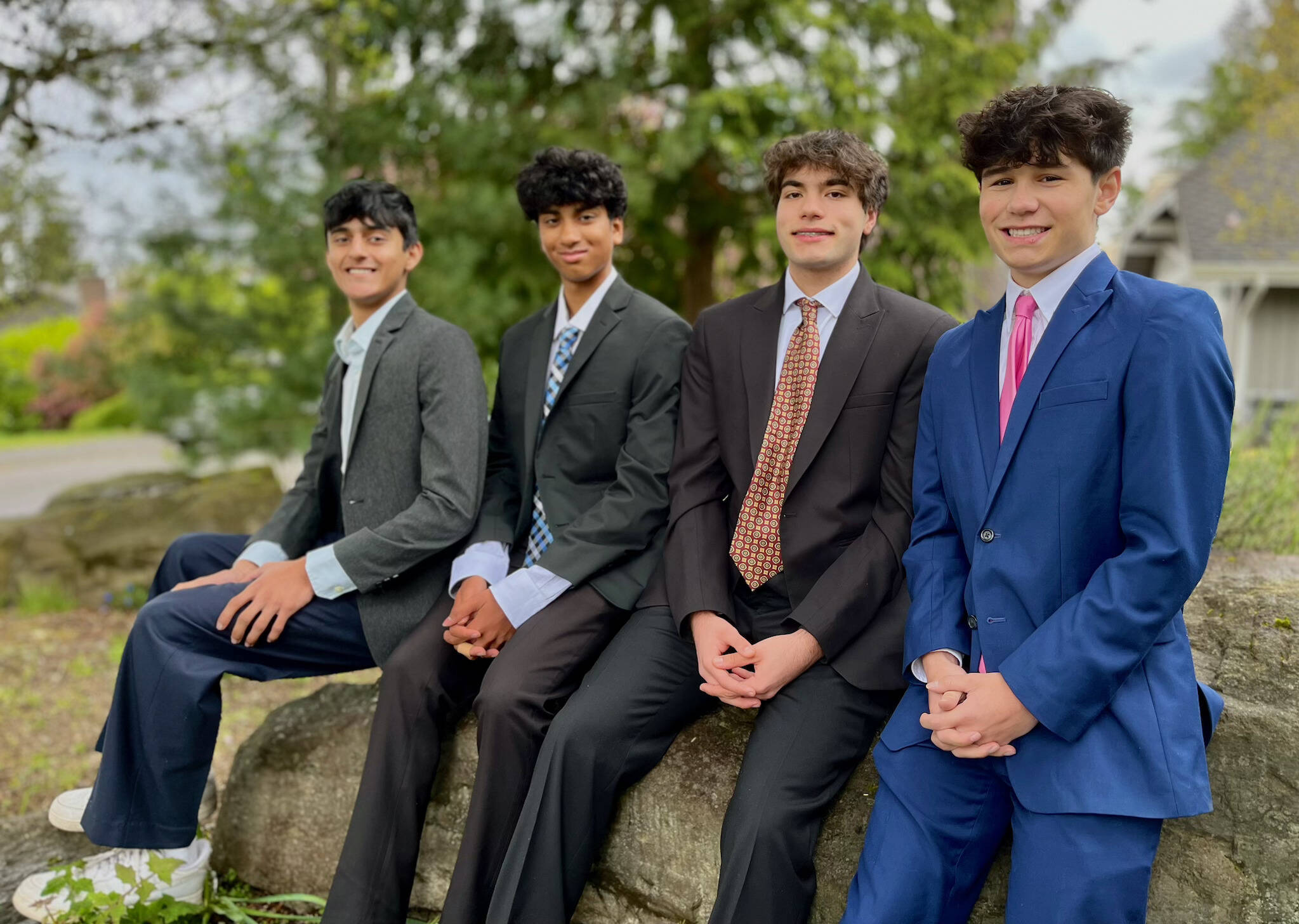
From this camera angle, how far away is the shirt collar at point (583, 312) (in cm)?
310

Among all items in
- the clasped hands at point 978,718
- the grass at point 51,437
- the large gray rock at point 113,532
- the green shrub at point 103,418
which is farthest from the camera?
the green shrub at point 103,418

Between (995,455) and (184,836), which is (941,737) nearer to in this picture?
(995,455)

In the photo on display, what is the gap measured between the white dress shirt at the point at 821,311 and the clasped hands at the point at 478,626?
95 centimetres

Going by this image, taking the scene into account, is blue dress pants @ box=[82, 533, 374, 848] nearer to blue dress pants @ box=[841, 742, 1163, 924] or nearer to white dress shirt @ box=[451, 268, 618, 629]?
white dress shirt @ box=[451, 268, 618, 629]

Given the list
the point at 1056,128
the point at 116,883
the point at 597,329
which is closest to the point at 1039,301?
the point at 1056,128

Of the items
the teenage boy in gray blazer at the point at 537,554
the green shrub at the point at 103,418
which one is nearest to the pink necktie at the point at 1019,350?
the teenage boy in gray blazer at the point at 537,554

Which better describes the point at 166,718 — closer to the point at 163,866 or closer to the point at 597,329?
the point at 163,866

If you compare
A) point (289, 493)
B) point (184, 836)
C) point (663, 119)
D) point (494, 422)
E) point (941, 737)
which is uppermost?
point (663, 119)

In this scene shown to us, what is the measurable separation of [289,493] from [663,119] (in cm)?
572

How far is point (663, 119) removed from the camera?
8.22 metres

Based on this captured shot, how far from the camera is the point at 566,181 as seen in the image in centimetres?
304

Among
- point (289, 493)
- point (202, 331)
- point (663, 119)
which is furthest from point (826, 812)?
point (663, 119)

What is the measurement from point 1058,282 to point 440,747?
76.3 inches

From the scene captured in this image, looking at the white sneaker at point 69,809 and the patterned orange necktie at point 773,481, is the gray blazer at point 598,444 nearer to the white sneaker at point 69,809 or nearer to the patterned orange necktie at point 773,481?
the patterned orange necktie at point 773,481
